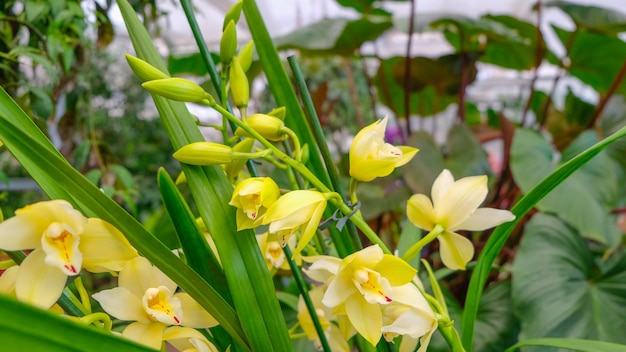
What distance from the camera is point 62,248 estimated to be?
202 millimetres

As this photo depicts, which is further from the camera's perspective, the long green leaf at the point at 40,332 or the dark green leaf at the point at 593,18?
the dark green leaf at the point at 593,18

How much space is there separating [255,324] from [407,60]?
0.97 m

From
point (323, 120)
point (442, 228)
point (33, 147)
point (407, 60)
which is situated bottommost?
point (323, 120)

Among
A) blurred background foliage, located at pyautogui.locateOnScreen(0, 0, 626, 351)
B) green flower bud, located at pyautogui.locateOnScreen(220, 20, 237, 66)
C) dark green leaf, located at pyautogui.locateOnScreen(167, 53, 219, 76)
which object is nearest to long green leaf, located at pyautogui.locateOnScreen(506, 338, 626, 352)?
blurred background foliage, located at pyautogui.locateOnScreen(0, 0, 626, 351)

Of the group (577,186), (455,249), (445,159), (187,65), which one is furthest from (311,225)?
(187,65)

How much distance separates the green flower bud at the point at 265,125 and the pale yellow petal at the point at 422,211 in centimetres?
9

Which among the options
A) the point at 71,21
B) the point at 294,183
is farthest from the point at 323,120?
the point at 294,183

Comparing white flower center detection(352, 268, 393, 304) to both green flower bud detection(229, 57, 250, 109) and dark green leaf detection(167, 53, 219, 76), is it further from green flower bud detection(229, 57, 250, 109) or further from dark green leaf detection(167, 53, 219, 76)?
dark green leaf detection(167, 53, 219, 76)

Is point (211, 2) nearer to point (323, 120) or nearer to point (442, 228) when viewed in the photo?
point (323, 120)

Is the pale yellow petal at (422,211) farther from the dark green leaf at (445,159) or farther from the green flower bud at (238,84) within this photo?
the dark green leaf at (445,159)

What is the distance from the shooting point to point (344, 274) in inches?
9.7

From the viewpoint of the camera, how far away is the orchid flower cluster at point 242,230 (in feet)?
0.67

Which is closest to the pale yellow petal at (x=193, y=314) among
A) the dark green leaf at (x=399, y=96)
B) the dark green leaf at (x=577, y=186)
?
the dark green leaf at (x=577, y=186)

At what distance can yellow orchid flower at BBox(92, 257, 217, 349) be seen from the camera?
0.75ft
